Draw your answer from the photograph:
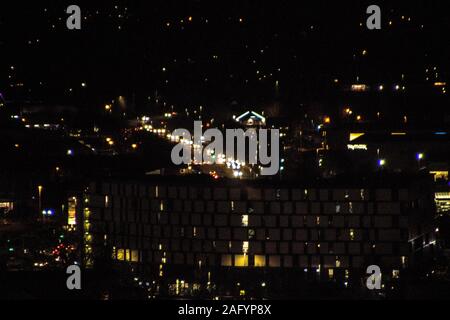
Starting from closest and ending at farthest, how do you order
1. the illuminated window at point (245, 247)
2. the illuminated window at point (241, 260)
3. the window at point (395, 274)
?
1. the window at point (395, 274)
2. the illuminated window at point (241, 260)
3. the illuminated window at point (245, 247)

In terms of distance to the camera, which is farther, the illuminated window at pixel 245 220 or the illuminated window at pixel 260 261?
the illuminated window at pixel 245 220

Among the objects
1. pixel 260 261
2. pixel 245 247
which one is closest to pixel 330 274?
pixel 260 261

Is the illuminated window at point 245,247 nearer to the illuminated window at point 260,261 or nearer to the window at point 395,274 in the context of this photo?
the illuminated window at point 260,261

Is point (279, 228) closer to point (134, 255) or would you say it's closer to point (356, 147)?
point (134, 255)

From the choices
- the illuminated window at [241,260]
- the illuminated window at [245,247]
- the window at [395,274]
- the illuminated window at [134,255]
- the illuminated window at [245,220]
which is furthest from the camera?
the illuminated window at [134,255]

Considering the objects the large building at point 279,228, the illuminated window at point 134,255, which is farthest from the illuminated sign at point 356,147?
the illuminated window at point 134,255

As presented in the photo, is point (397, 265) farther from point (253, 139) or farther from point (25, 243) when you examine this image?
point (253, 139)

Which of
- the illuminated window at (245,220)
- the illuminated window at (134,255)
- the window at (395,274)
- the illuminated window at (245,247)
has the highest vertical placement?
the illuminated window at (245,220)

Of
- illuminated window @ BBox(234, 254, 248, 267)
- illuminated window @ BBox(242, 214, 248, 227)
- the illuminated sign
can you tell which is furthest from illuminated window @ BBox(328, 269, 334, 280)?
the illuminated sign
